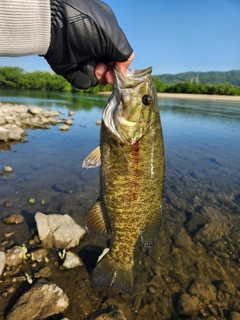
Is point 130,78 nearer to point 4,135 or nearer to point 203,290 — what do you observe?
point 203,290

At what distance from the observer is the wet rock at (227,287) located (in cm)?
434

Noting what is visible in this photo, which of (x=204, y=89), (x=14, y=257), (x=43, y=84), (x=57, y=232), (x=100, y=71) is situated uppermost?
(x=43, y=84)

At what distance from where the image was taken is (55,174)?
896 cm

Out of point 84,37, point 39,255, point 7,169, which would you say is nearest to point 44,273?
point 39,255

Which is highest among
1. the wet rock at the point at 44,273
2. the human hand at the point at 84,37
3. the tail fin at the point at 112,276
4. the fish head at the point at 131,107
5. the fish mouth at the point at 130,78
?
the human hand at the point at 84,37

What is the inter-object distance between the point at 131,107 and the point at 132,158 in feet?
1.77

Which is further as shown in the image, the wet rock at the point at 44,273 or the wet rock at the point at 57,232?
the wet rock at the point at 57,232

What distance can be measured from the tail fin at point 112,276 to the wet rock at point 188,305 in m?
1.48

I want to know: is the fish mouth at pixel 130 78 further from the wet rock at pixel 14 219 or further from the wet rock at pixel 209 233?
the wet rock at pixel 14 219

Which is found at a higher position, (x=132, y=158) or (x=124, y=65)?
(x=124, y=65)

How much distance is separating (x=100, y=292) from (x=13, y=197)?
4139 millimetres

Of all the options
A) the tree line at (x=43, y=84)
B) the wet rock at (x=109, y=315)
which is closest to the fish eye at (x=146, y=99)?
the wet rock at (x=109, y=315)

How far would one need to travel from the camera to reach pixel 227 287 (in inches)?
174

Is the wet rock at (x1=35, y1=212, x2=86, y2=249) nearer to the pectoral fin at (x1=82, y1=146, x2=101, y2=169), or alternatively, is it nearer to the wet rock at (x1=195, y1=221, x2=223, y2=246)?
the wet rock at (x1=195, y1=221, x2=223, y2=246)
